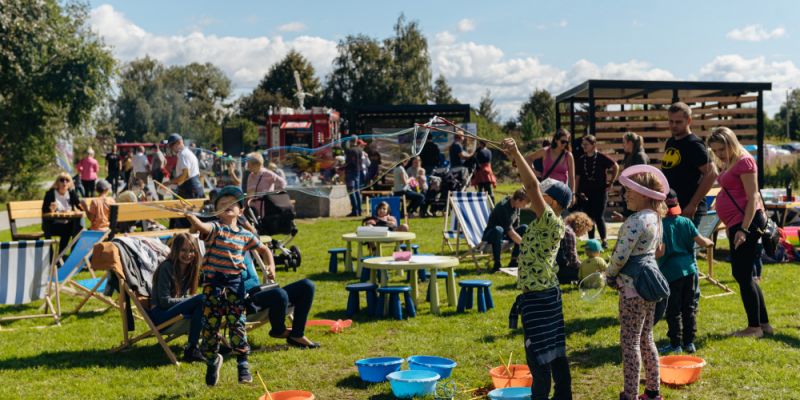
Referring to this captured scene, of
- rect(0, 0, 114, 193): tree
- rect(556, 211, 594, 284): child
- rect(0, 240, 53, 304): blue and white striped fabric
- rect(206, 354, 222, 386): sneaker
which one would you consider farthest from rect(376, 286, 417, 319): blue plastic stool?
rect(0, 0, 114, 193): tree

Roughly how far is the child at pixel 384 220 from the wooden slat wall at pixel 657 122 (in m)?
6.04

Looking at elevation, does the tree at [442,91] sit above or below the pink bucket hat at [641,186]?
above

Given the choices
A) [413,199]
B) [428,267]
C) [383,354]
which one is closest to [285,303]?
[383,354]

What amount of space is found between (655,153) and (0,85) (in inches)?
839

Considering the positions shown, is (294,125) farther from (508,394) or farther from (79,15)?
(508,394)

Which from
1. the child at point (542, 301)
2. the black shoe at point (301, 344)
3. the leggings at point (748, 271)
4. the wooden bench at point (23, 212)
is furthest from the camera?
the wooden bench at point (23, 212)

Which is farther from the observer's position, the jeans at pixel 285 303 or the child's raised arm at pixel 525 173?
the jeans at pixel 285 303

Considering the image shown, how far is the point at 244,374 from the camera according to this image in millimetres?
5695

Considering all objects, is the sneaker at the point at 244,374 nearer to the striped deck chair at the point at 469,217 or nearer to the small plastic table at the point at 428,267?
the small plastic table at the point at 428,267

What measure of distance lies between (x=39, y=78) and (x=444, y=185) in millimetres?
15872

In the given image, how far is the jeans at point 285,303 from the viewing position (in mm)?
6535

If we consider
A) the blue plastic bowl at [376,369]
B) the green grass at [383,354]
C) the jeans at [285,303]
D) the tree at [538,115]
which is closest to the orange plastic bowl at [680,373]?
the green grass at [383,354]

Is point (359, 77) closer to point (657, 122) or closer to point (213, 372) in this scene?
point (657, 122)

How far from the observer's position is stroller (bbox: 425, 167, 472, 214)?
61.2ft
